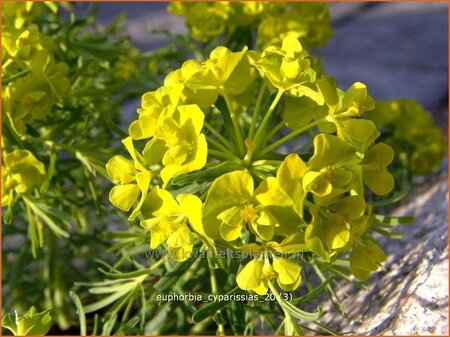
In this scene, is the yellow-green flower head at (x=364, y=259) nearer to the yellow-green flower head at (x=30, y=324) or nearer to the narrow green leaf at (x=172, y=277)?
the narrow green leaf at (x=172, y=277)

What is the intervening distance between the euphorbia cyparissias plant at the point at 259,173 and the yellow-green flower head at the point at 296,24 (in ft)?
1.13

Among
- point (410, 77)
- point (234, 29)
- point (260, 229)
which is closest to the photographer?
point (260, 229)

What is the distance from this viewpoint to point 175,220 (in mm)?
857

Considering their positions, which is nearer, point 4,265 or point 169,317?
point 169,317

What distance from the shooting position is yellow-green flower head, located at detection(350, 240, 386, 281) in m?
0.93

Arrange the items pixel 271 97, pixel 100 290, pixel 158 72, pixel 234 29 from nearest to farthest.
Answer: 1. pixel 271 97
2. pixel 100 290
3. pixel 234 29
4. pixel 158 72

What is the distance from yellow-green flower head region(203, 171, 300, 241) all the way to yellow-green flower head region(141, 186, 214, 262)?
0.05ft

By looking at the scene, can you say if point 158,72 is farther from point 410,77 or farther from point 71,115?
point 410,77

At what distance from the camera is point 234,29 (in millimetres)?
1386

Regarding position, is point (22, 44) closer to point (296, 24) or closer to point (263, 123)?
point (263, 123)

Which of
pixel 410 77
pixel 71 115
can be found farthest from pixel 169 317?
pixel 410 77

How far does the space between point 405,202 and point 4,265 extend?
0.91m

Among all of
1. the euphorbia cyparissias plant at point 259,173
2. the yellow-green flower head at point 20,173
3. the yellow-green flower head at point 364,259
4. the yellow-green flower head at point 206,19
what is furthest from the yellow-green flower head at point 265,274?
the yellow-green flower head at point 206,19

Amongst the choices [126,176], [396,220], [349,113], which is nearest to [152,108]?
[126,176]
